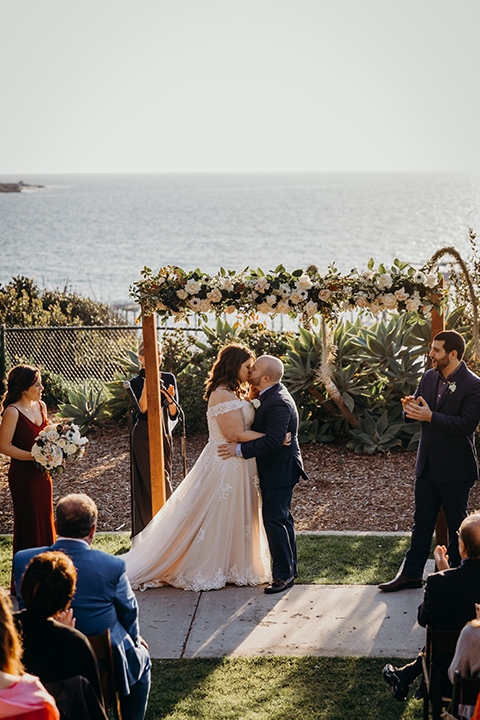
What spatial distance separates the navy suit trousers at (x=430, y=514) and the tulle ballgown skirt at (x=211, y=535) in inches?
50.1

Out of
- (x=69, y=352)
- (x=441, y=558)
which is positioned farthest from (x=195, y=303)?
(x=69, y=352)

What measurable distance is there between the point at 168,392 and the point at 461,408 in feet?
9.56

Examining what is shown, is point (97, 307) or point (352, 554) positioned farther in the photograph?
point (97, 307)

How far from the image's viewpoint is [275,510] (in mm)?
6316

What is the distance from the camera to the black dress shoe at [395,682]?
14.6ft

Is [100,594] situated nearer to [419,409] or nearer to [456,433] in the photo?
[419,409]

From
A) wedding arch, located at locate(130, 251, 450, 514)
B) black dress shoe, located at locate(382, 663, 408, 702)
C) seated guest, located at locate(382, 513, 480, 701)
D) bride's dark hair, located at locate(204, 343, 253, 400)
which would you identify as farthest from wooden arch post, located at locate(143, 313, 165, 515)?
seated guest, located at locate(382, 513, 480, 701)

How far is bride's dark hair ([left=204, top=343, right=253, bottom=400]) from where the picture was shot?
20.5 feet

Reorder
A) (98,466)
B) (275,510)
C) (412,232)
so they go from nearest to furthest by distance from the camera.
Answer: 1. (275,510)
2. (98,466)
3. (412,232)

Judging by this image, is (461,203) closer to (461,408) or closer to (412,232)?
(412,232)

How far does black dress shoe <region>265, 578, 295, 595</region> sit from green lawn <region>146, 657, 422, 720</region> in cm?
106

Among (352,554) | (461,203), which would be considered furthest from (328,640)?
(461,203)

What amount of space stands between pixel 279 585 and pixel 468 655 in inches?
114

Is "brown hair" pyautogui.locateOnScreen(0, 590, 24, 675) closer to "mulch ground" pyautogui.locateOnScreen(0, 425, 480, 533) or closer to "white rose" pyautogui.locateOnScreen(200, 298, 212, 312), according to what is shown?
"white rose" pyautogui.locateOnScreen(200, 298, 212, 312)
